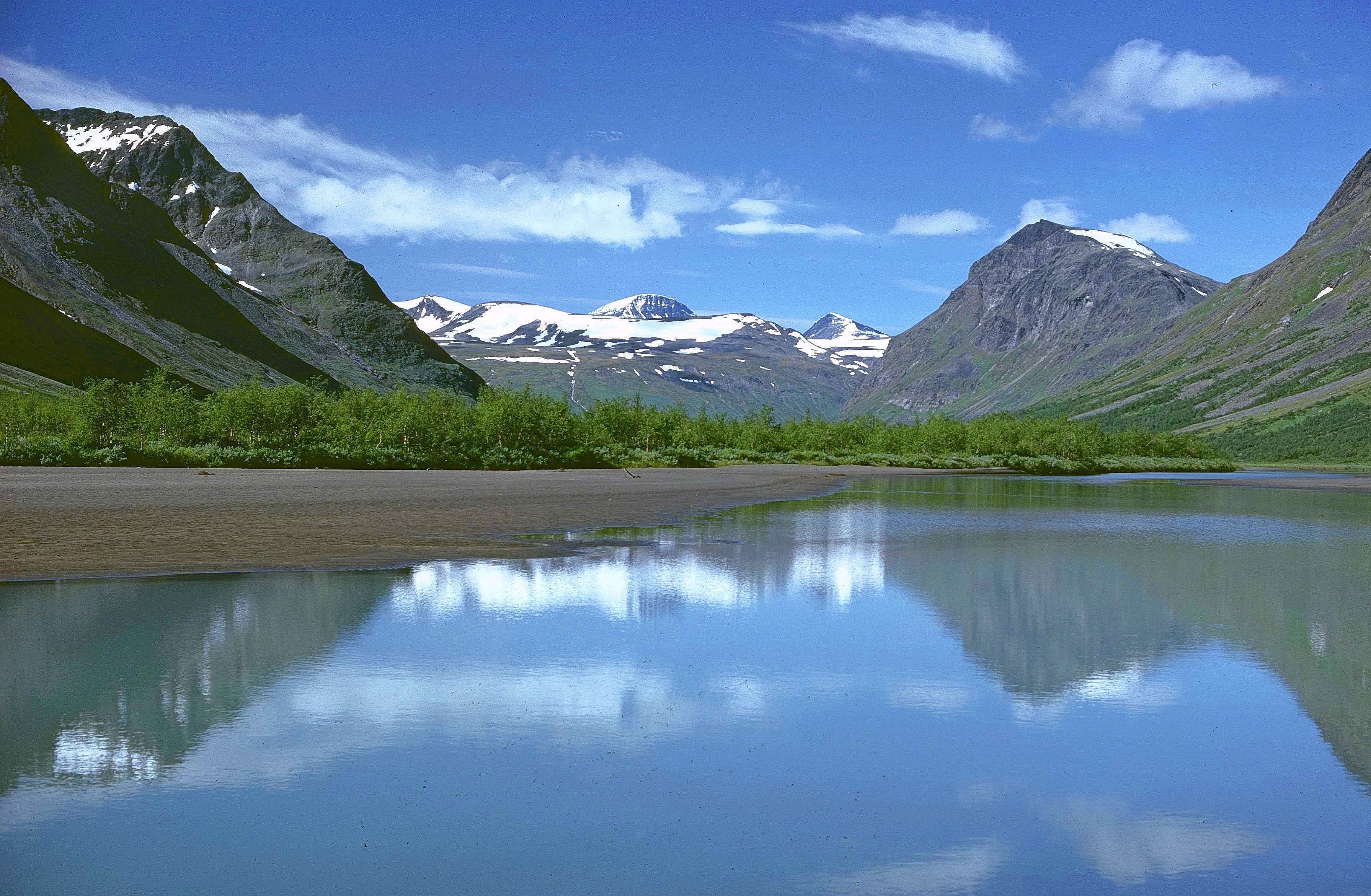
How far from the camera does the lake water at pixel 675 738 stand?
360 inches

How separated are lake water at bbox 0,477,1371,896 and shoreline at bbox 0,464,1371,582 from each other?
3512mm

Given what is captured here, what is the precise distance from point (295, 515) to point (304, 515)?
0.34 m

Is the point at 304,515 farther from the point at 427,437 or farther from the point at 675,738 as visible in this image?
the point at 427,437

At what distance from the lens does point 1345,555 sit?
3478 centimetres

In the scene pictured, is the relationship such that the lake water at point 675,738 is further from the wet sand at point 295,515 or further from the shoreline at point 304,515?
the wet sand at point 295,515

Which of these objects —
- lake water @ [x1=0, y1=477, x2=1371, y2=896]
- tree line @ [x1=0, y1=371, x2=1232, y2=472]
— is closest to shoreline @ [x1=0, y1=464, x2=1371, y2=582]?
lake water @ [x1=0, y1=477, x2=1371, y2=896]

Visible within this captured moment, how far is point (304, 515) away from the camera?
4044cm

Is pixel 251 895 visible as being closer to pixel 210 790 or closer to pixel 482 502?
pixel 210 790

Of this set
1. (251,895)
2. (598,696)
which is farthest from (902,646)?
(251,895)

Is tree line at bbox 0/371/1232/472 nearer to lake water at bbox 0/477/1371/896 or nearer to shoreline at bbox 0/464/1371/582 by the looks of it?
shoreline at bbox 0/464/1371/582

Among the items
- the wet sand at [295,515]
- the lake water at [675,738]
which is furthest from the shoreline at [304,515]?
the lake water at [675,738]

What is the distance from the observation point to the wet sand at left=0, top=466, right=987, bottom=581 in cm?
2742

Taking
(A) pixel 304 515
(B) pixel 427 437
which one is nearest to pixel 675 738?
(A) pixel 304 515

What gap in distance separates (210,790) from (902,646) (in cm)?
1193
